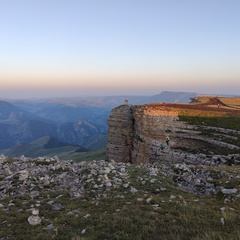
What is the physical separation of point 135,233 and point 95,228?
4.95 feet

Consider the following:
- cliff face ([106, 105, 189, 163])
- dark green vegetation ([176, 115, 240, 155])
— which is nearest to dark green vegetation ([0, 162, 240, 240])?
dark green vegetation ([176, 115, 240, 155])

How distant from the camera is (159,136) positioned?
139 ft

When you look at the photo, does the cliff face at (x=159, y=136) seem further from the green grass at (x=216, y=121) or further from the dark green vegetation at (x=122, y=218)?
the dark green vegetation at (x=122, y=218)

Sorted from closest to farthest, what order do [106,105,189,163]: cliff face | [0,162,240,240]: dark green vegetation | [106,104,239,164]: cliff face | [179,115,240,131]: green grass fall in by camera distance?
[0,162,240,240]: dark green vegetation, [179,115,240,131]: green grass, [106,104,239,164]: cliff face, [106,105,189,163]: cliff face

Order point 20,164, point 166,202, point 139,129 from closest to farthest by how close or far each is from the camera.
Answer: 1. point 166,202
2. point 20,164
3. point 139,129

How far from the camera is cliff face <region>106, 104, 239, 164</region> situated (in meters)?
39.4

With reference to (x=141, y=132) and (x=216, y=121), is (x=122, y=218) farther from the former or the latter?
(x=141, y=132)

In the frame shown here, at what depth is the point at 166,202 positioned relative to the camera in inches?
436

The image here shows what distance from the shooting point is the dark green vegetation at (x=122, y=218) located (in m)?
7.94

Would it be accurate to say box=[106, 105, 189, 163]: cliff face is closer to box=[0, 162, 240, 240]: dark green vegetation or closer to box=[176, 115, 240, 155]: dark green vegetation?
box=[176, 115, 240, 155]: dark green vegetation

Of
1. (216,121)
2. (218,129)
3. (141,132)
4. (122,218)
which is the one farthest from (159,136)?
(122,218)

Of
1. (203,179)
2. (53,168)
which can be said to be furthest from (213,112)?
(53,168)

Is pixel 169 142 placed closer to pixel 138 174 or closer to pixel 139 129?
pixel 139 129

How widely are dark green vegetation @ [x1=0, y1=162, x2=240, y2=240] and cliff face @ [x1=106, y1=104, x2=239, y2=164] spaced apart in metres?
26.1
